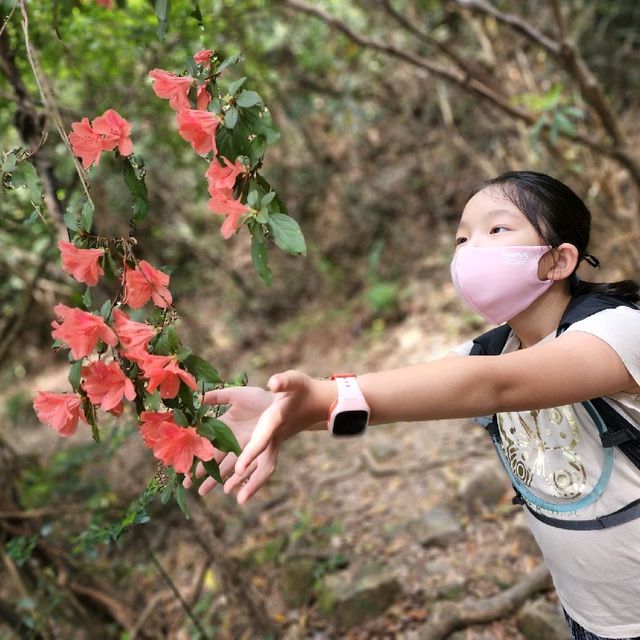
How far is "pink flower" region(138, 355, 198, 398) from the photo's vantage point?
3.02 feet

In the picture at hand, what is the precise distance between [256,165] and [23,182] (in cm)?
44

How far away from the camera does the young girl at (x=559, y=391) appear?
1062mm

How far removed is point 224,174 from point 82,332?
374mm

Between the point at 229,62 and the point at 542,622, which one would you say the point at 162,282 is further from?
the point at 542,622

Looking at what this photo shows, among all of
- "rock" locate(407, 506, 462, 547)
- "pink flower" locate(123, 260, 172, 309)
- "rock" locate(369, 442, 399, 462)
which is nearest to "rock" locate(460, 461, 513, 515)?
"rock" locate(407, 506, 462, 547)

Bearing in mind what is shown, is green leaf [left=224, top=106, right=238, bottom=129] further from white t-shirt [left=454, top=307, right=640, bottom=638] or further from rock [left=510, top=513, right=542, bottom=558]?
rock [left=510, top=513, right=542, bottom=558]

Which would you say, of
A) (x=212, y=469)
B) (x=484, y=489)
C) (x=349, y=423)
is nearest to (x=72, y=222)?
(x=212, y=469)

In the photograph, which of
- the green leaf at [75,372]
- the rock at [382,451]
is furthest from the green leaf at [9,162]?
the rock at [382,451]

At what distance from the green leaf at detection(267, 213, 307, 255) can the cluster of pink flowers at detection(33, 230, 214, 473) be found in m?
0.24

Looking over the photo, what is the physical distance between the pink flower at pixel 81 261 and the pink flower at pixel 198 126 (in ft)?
0.85

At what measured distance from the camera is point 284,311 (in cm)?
1055

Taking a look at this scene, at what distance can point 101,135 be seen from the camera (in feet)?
3.48

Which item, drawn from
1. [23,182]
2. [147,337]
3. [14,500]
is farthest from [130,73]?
[147,337]

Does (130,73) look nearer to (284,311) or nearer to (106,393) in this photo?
(106,393)
